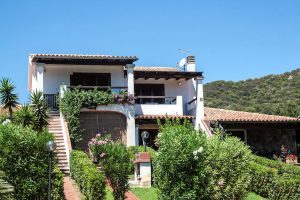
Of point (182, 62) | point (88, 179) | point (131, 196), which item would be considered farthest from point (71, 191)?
point (182, 62)

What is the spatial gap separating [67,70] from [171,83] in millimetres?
7017

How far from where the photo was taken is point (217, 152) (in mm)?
16500

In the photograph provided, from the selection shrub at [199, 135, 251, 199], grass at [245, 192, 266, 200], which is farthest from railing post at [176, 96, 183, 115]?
shrub at [199, 135, 251, 199]

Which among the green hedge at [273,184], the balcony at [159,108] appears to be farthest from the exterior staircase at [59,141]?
the green hedge at [273,184]

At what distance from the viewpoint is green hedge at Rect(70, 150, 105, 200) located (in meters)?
15.8

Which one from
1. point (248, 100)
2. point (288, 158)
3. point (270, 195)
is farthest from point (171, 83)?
point (248, 100)

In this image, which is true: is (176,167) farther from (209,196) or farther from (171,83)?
(171,83)

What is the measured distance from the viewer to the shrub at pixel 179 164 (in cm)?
1501

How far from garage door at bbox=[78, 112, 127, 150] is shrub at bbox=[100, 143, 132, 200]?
994cm

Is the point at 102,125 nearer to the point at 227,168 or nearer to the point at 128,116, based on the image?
the point at 128,116

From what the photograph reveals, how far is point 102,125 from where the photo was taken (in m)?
27.5

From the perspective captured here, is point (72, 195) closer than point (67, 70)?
Yes

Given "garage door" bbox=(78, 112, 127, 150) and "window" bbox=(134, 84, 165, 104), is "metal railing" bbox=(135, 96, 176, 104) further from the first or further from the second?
"garage door" bbox=(78, 112, 127, 150)

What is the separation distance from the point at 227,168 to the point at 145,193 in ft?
12.4
